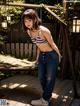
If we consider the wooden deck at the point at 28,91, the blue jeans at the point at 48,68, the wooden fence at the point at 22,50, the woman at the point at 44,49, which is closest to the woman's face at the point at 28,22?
the woman at the point at 44,49

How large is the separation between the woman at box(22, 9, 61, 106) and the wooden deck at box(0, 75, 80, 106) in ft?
1.76

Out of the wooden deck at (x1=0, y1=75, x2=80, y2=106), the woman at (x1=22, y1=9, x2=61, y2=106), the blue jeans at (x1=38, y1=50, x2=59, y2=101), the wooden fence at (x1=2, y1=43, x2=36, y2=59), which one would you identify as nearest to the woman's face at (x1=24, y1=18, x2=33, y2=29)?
the woman at (x1=22, y1=9, x2=61, y2=106)

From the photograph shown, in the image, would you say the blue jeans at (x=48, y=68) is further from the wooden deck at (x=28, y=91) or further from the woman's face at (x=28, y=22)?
the woman's face at (x=28, y=22)

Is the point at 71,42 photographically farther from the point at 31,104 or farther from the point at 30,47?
the point at 30,47

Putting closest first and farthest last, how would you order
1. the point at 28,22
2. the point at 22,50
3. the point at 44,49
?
the point at 28,22
the point at 44,49
the point at 22,50

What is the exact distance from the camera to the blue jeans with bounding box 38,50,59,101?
5.90m

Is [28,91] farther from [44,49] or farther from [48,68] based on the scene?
[44,49]

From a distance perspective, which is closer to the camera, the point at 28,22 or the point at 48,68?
the point at 28,22

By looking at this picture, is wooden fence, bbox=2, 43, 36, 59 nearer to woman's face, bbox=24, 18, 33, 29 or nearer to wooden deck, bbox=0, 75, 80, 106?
wooden deck, bbox=0, 75, 80, 106

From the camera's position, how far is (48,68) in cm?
596

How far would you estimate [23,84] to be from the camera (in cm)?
792

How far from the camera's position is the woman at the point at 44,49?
5590mm

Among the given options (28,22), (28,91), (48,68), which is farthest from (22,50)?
(28,22)

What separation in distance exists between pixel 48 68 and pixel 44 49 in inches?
14.4
